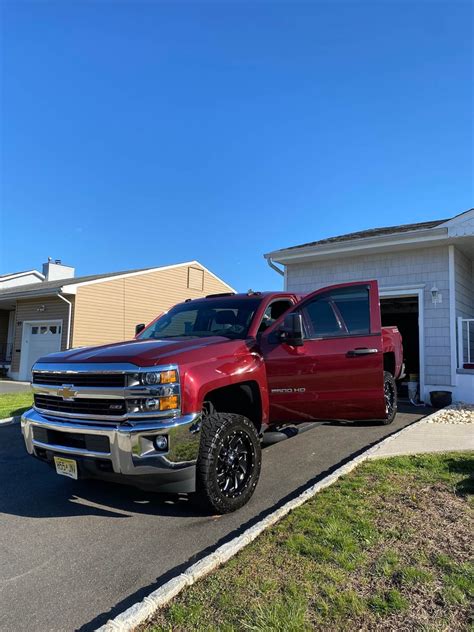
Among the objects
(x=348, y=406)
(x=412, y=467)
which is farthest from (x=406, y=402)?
(x=348, y=406)

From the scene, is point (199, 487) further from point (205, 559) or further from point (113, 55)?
point (113, 55)

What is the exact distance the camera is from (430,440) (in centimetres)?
622

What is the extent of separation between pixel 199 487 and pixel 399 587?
1.66 meters

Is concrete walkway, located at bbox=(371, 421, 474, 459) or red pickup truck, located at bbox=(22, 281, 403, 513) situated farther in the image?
concrete walkway, located at bbox=(371, 421, 474, 459)

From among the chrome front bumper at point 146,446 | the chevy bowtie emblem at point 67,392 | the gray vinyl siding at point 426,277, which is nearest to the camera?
the chrome front bumper at point 146,446

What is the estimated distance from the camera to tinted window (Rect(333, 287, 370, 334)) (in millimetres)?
4738

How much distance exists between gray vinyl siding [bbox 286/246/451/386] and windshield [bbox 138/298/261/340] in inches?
273

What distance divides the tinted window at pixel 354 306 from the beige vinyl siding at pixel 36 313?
1451 centimetres

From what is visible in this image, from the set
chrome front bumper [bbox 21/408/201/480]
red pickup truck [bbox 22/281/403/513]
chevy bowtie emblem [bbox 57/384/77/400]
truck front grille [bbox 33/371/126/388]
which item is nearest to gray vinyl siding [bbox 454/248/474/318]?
red pickup truck [bbox 22/281/403/513]

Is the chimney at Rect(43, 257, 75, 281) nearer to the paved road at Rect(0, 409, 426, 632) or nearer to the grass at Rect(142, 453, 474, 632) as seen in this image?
the paved road at Rect(0, 409, 426, 632)

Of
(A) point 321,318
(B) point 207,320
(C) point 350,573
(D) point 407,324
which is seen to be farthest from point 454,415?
(D) point 407,324

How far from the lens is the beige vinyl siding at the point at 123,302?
1752cm

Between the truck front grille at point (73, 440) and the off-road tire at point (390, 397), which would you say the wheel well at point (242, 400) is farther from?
the off-road tire at point (390, 397)

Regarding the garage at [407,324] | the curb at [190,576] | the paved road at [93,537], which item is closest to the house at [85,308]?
the garage at [407,324]
